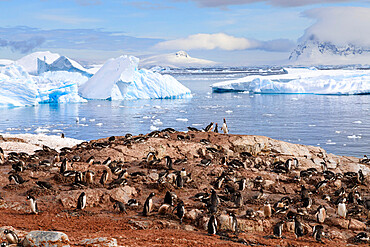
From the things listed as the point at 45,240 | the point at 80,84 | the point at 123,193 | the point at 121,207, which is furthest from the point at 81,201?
the point at 80,84

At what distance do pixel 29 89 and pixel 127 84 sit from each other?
14.0m

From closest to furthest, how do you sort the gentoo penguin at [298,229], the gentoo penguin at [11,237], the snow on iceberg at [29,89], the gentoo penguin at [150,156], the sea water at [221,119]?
the gentoo penguin at [11,237], the gentoo penguin at [298,229], the gentoo penguin at [150,156], the sea water at [221,119], the snow on iceberg at [29,89]

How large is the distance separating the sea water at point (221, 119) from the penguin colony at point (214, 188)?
51.3ft

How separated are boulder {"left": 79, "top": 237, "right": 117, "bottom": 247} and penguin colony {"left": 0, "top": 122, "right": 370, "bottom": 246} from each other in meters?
1.23

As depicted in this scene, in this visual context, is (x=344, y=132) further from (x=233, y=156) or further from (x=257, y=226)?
(x=257, y=226)

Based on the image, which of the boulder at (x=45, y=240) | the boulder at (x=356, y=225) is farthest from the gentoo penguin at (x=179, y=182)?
the boulder at (x=45, y=240)

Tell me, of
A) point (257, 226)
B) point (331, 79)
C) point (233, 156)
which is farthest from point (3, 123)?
point (331, 79)

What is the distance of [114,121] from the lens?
4434 centimetres

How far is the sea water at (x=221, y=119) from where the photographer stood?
3619 centimetres

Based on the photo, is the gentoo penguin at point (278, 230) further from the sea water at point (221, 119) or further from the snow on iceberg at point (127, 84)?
the snow on iceberg at point (127, 84)

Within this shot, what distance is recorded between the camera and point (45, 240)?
291 inches

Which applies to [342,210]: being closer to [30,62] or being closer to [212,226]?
[212,226]

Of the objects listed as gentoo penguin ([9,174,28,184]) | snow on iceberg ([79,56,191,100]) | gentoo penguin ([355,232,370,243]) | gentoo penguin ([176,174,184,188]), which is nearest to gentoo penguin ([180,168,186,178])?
gentoo penguin ([176,174,184,188])

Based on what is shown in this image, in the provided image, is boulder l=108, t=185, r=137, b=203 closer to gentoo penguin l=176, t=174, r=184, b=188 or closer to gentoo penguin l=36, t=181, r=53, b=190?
gentoo penguin l=176, t=174, r=184, b=188
